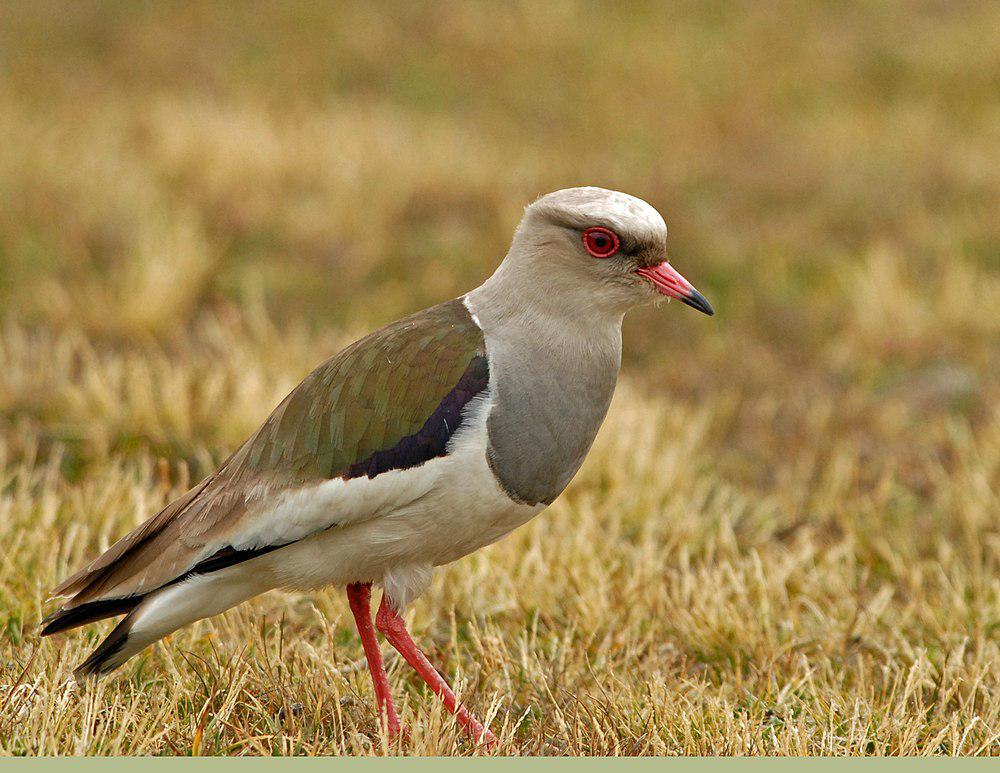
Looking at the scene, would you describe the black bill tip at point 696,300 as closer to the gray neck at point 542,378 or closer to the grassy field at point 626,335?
the gray neck at point 542,378

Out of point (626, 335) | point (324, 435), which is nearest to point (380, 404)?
point (324, 435)

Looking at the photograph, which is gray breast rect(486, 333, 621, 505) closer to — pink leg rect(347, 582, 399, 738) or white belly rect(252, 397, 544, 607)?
white belly rect(252, 397, 544, 607)

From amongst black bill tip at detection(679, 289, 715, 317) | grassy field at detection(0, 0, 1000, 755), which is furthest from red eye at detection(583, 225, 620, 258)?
grassy field at detection(0, 0, 1000, 755)

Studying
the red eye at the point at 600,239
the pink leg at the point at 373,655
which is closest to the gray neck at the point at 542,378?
the red eye at the point at 600,239

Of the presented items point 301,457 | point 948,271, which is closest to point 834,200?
point 948,271

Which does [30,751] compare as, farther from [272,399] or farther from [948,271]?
[948,271]

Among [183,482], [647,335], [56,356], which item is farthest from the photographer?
[647,335]

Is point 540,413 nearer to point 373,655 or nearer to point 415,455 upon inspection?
point 415,455

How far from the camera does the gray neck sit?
394 centimetres

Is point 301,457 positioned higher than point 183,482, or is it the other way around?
point 301,457

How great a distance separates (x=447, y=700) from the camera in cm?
407

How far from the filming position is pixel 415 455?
154 inches

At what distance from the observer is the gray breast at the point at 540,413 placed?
12.9ft

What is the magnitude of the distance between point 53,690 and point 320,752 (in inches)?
31.4
